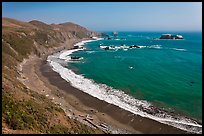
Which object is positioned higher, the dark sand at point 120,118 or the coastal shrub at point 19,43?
the coastal shrub at point 19,43

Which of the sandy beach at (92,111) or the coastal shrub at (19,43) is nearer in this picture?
the sandy beach at (92,111)

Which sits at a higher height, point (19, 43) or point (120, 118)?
point (19, 43)

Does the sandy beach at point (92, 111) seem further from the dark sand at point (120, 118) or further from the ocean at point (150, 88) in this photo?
the ocean at point (150, 88)

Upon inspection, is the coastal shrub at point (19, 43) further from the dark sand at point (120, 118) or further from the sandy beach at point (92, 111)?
the dark sand at point (120, 118)

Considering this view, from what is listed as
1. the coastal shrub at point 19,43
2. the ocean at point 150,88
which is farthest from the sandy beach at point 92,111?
the coastal shrub at point 19,43

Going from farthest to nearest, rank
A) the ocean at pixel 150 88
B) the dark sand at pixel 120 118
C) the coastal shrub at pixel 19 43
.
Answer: the coastal shrub at pixel 19 43 → the ocean at pixel 150 88 → the dark sand at pixel 120 118

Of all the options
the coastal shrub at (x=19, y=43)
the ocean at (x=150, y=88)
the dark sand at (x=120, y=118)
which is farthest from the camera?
the coastal shrub at (x=19, y=43)

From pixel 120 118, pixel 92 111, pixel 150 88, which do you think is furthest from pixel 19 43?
pixel 120 118

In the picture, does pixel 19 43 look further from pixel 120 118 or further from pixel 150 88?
pixel 120 118
